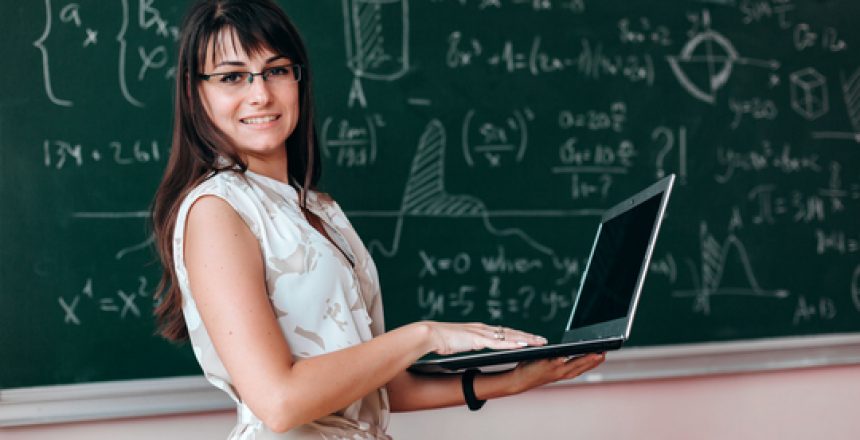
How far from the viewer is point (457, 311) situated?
2.43 metres

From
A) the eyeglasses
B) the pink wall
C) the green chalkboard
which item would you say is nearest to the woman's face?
the eyeglasses

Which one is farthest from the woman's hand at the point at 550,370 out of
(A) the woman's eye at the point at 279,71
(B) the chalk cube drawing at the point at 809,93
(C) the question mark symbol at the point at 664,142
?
(B) the chalk cube drawing at the point at 809,93

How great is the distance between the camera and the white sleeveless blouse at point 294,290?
1.27m

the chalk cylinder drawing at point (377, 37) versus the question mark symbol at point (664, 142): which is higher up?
the chalk cylinder drawing at point (377, 37)

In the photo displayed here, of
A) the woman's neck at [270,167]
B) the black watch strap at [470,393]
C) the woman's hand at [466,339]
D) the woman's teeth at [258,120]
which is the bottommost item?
the black watch strap at [470,393]

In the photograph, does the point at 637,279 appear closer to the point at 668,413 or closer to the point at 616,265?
the point at 616,265

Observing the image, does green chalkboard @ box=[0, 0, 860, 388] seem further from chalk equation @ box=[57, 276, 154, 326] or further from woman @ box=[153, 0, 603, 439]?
woman @ box=[153, 0, 603, 439]

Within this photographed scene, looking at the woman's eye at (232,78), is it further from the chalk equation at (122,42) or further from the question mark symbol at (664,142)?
the question mark symbol at (664,142)

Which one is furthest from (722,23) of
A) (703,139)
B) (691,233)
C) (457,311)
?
(457,311)

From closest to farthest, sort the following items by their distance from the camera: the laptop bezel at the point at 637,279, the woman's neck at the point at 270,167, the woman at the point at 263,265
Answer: the woman at the point at 263,265 < the laptop bezel at the point at 637,279 < the woman's neck at the point at 270,167

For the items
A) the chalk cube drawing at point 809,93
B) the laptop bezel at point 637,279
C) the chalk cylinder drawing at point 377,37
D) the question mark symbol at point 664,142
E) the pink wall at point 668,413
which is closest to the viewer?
the laptop bezel at point 637,279

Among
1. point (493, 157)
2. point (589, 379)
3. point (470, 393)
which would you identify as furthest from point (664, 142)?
point (470, 393)

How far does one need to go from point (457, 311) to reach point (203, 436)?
781mm

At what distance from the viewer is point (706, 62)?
2.70m
